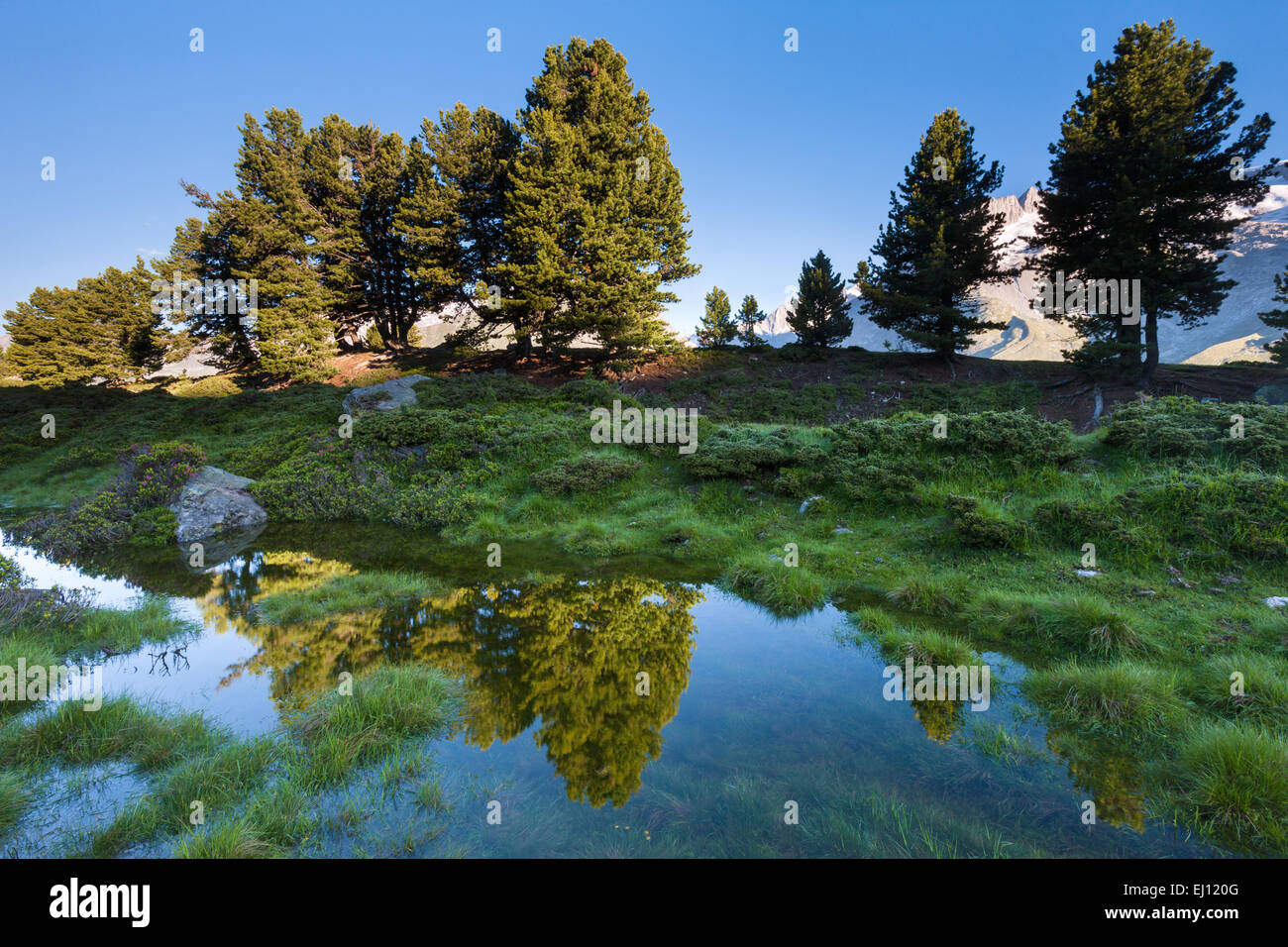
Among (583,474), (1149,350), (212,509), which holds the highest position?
(1149,350)

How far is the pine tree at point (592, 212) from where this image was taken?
25938mm

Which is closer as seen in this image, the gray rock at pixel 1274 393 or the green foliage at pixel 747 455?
the green foliage at pixel 747 455

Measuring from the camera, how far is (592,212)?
2598 cm

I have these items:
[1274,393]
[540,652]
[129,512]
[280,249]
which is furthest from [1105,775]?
→ [280,249]

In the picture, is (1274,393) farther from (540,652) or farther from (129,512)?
(129,512)

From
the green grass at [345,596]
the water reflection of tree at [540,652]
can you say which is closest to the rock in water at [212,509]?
the water reflection of tree at [540,652]

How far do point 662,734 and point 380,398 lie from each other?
20.9m

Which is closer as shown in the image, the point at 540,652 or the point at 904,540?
the point at 540,652

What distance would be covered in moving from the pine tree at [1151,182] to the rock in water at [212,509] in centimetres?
3284

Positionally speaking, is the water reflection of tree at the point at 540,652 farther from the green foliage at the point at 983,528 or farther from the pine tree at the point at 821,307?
the pine tree at the point at 821,307

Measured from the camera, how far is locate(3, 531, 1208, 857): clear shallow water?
3451 mm

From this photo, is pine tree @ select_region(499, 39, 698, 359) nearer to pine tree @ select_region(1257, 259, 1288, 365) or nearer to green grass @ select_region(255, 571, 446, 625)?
green grass @ select_region(255, 571, 446, 625)

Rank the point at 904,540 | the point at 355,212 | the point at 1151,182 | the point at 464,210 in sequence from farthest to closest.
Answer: the point at 355,212
the point at 464,210
the point at 1151,182
the point at 904,540

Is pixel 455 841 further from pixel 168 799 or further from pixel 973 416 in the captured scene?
pixel 973 416
